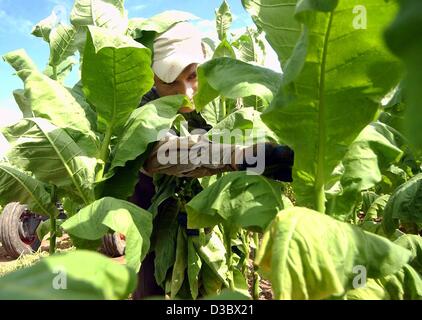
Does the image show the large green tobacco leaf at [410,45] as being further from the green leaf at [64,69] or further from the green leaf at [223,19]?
the green leaf at [223,19]

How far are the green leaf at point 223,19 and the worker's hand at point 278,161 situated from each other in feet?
8.14

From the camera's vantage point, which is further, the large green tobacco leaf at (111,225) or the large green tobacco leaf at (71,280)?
the large green tobacco leaf at (111,225)

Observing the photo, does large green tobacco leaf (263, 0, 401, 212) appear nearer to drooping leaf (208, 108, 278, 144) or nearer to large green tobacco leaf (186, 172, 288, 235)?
large green tobacco leaf (186, 172, 288, 235)

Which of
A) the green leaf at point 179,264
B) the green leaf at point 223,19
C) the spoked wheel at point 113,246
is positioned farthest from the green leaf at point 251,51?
→ the spoked wheel at point 113,246

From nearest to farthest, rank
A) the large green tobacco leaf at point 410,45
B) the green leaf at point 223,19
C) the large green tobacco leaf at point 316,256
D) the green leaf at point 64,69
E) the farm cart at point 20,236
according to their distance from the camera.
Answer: the large green tobacco leaf at point 410,45
the large green tobacco leaf at point 316,256
the green leaf at point 64,69
the green leaf at point 223,19
the farm cart at point 20,236

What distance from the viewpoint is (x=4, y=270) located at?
5.86m

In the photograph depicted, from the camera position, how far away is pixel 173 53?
1.97m

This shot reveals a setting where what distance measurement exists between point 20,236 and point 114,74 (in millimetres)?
6323

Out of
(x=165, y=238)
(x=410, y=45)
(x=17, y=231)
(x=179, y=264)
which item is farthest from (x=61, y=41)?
(x=17, y=231)

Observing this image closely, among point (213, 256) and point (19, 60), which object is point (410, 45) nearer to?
point (213, 256)

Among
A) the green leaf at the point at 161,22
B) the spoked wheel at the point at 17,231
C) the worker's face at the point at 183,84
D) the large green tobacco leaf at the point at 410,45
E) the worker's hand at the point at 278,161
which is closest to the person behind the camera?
the large green tobacco leaf at the point at 410,45

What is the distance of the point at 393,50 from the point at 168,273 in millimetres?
2099

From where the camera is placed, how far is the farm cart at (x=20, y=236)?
6.32m

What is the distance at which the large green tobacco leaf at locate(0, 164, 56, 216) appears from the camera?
1.90 metres
